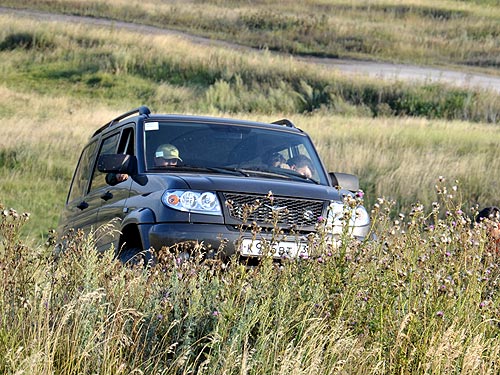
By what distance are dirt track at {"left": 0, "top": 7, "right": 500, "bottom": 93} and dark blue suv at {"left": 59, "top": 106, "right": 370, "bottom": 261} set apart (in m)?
25.4

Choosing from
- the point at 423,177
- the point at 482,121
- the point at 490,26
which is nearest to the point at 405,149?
the point at 423,177

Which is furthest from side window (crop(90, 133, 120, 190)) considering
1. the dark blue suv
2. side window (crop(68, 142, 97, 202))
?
side window (crop(68, 142, 97, 202))

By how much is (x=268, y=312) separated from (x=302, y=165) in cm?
441

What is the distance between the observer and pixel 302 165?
994 cm

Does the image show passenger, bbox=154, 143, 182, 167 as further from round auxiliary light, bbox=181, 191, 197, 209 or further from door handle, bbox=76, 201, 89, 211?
door handle, bbox=76, 201, 89, 211

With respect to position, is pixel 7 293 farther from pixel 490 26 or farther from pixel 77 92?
pixel 490 26

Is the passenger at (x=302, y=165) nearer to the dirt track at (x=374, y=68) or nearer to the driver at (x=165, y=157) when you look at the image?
the driver at (x=165, y=157)

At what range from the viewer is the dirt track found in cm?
3703

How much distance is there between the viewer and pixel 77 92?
36250mm

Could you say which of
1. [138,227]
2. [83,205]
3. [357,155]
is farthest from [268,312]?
[357,155]

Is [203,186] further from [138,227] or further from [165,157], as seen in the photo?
[165,157]

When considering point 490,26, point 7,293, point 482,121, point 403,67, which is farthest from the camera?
point 490,26

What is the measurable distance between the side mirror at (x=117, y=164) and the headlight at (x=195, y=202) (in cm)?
113

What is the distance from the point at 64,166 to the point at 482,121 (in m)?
12.6
